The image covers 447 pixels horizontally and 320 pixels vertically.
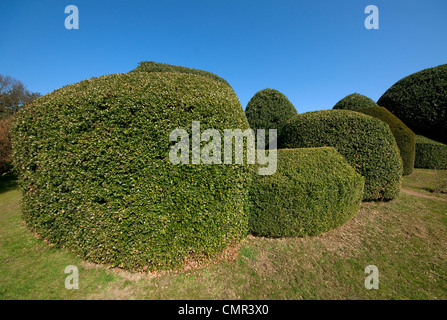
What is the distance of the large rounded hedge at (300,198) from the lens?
12.9ft

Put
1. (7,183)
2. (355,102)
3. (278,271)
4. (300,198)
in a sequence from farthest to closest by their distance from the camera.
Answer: (355,102) < (7,183) < (300,198) < (278,271)

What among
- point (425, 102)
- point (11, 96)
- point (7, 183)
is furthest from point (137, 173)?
point (11, 96)

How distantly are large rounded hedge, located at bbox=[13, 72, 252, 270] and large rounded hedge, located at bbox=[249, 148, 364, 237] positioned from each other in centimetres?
67

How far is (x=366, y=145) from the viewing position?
5.62m

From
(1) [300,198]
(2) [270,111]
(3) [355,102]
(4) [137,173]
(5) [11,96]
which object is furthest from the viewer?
(5) [11,96]

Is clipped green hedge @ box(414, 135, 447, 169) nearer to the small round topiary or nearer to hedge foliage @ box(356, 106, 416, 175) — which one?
hedge foliage @ box(356, 106, 416, 175)

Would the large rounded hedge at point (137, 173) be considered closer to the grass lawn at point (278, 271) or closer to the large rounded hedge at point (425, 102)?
the grass lawn at point (278, 271)

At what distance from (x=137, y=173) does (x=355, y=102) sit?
16895 millimetres

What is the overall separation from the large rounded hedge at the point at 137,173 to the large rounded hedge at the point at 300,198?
0.67 meters

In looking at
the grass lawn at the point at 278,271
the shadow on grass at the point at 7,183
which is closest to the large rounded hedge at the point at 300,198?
the grass lawn at the point at 278,271

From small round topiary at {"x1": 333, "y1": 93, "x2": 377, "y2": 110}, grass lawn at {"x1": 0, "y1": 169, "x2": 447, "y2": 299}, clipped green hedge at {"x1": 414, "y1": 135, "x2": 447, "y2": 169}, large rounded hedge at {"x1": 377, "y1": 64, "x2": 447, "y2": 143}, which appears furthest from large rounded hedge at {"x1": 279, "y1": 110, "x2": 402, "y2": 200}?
large rounded hedge at {"x1": 377, "y1": 64, "x2": 447, "y2": 143}

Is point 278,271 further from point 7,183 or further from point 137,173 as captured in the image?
point 7,183
